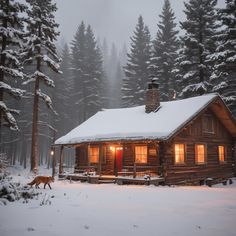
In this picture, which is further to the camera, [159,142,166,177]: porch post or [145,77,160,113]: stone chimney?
[145,77,160,113]: stone chimney

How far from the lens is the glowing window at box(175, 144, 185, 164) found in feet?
74.6

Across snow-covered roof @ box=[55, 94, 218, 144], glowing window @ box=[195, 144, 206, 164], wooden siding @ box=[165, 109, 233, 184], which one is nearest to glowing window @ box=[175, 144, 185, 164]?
wooden siding @ box=[165, 109, 233, 184]

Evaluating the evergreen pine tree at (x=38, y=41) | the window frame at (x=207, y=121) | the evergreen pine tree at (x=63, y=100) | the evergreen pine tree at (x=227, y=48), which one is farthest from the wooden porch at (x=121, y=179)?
the evergreen pine tree at (x=63, y=100)

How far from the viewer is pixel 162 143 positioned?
21484 millimetres

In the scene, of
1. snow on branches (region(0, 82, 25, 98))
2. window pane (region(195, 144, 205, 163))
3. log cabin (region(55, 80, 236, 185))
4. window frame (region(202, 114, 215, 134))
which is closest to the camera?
snow on branches (region(0, 82, 25, 98))

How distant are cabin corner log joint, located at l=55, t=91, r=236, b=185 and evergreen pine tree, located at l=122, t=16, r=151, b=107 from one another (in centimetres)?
1777

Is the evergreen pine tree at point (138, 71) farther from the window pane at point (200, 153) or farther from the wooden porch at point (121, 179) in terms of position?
the wooden porch at point (121, 179)

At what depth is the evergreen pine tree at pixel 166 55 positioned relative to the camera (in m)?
40.6

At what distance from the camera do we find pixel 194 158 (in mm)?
24203

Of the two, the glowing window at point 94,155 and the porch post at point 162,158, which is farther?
A: the glowing window at point 94,155

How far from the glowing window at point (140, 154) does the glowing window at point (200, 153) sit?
462 centimetres

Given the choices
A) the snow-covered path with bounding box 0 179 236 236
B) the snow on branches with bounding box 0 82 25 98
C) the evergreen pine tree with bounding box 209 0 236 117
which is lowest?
the snow-covered path with bounding box 0 179 236 236

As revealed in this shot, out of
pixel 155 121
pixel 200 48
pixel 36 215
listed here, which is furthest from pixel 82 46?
pixel 36 215

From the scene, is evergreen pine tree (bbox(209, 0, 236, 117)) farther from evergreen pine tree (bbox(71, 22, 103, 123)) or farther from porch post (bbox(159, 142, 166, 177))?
evergreen pine tree (bbox(71, 22, 103, 123))
